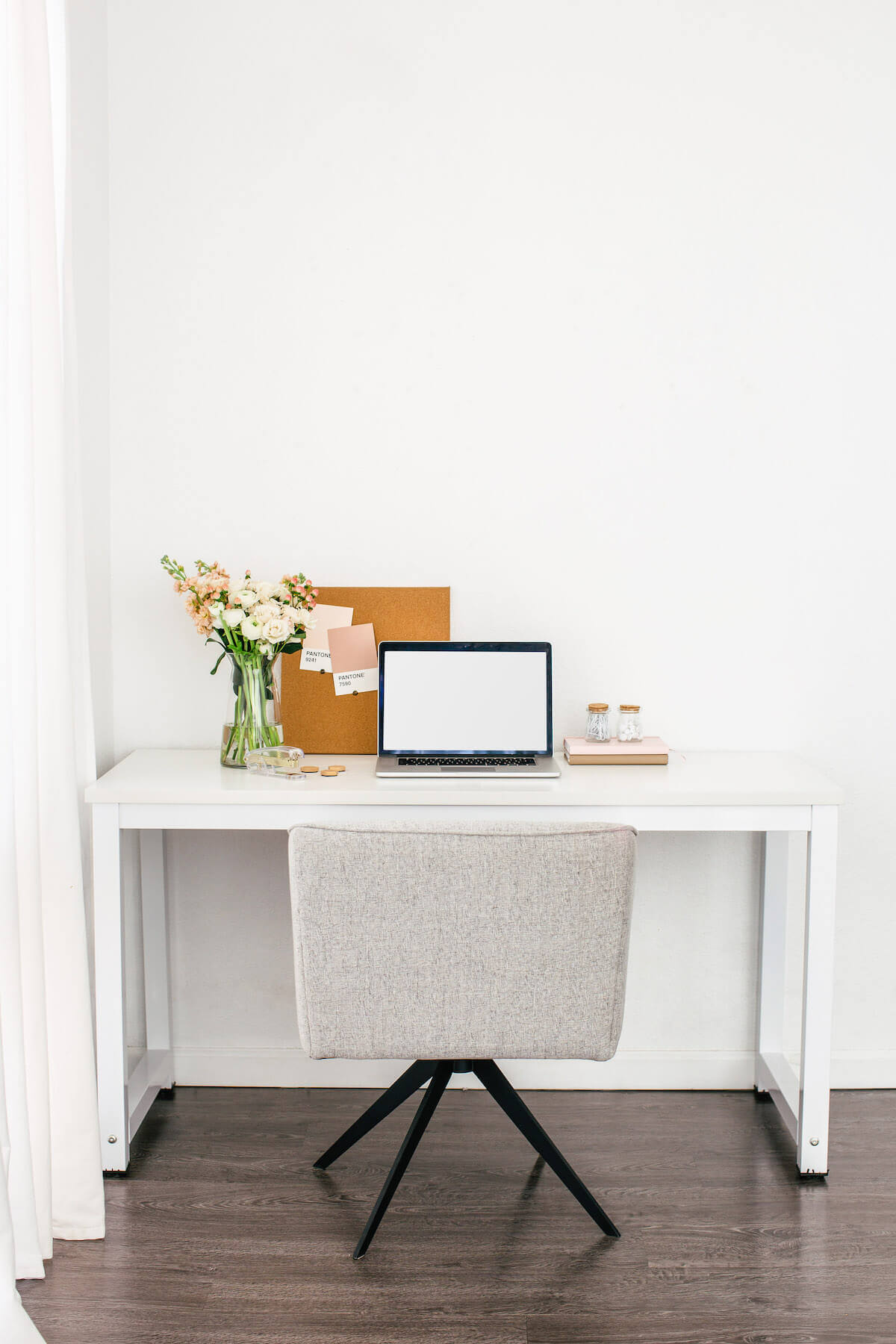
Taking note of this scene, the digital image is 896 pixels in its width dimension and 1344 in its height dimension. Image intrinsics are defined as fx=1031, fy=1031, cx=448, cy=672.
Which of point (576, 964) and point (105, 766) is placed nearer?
point (576, 964)

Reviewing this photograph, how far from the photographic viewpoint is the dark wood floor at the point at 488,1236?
63.1 inches

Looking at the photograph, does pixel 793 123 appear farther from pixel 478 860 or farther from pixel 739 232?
pixel 478 860

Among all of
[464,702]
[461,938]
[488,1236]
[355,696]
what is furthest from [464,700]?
[488,1236]

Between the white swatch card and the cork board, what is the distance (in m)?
0.02

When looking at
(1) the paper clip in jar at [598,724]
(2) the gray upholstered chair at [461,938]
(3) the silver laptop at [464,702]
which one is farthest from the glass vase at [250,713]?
(1) the paper clip in jar at [598,724]

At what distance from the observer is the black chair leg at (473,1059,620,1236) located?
1.79m

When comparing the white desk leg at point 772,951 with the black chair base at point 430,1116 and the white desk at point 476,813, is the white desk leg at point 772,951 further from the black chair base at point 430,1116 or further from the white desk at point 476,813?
the black chair base at point 430,1116

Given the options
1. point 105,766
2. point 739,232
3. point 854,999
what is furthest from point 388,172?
point 854,999

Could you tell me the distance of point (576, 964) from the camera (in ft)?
5.28

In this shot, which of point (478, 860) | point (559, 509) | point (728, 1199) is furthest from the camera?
point (559, 509)

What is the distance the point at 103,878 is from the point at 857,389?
6.11 feet

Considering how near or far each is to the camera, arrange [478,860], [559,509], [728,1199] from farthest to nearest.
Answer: [559,509] < [728,1199] < [478,860]

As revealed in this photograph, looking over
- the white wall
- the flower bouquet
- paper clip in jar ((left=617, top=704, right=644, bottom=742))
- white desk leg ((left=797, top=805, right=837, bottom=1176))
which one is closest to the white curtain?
the flower bouquet

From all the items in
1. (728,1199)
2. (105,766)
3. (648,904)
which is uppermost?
(105,766)
